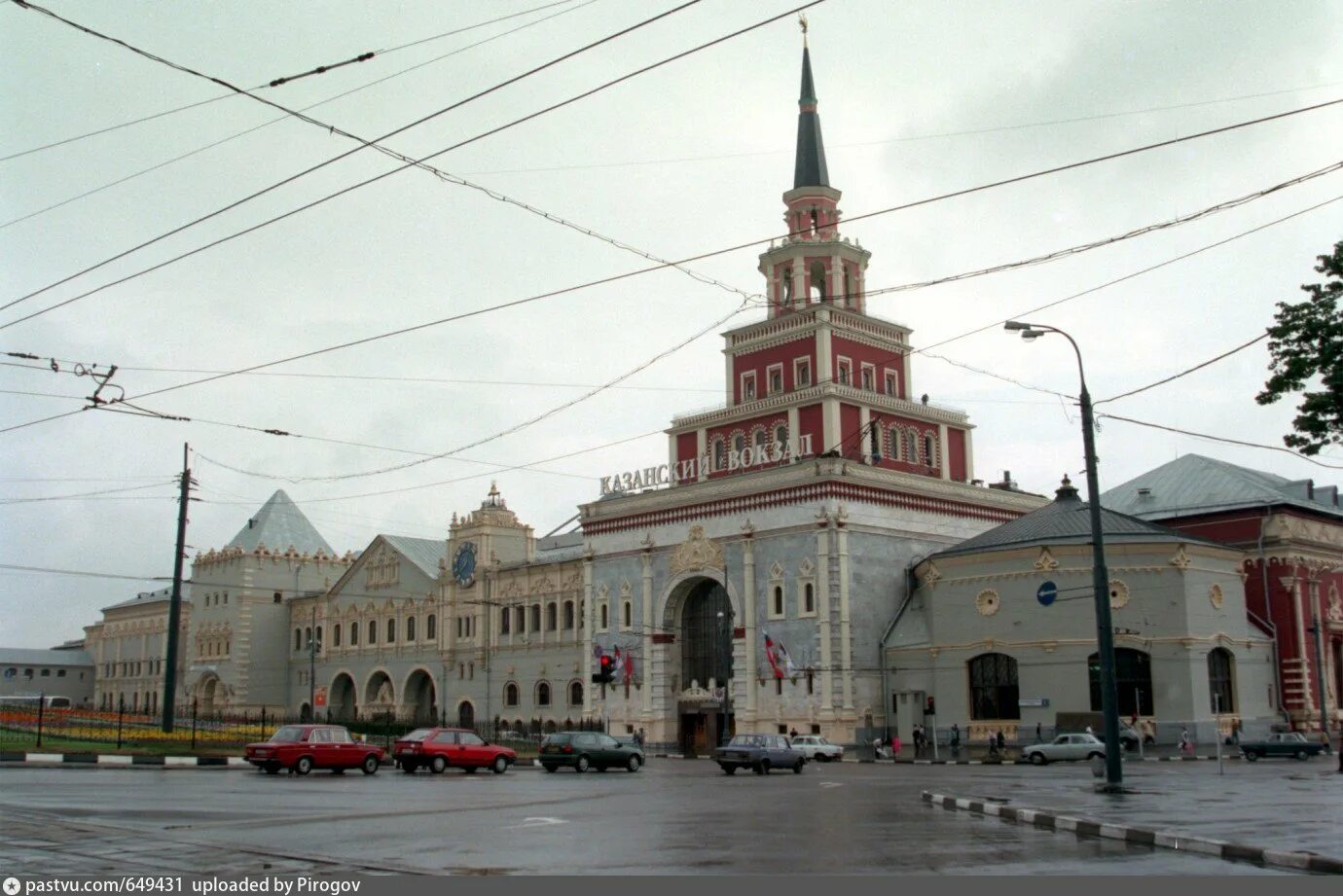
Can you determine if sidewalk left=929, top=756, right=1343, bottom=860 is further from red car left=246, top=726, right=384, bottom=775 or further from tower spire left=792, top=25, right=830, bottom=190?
tower spire left=792, top=25, right=830, bottom=190

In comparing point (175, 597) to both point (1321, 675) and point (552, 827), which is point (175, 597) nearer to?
point (552, 827)

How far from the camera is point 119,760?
40469 millimetres

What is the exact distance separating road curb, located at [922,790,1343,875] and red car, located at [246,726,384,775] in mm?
19088

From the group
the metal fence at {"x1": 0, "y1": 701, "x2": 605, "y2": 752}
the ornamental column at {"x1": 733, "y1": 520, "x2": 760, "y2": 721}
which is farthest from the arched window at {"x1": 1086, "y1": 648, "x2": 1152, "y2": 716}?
the metal fence at {"x1": 0, "y1": 701, "x2": 605, "y2": 752}

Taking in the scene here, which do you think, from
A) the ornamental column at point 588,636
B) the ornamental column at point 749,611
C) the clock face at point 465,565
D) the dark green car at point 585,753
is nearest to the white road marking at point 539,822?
the dark green car at point 585,753

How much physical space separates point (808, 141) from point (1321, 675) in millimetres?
35043

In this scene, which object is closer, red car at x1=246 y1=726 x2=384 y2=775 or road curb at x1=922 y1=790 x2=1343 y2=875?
road curb at x1=922 y1=790 x2=1343 y2=875

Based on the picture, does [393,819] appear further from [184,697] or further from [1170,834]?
[184,697]

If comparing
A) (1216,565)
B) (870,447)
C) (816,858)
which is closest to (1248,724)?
(1216,565)

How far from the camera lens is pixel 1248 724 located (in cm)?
5369

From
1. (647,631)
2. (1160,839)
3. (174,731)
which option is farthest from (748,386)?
(1160,839)

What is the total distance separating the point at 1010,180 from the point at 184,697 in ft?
304

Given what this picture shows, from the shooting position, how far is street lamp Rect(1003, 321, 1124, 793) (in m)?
26.6

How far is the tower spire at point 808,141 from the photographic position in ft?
218
